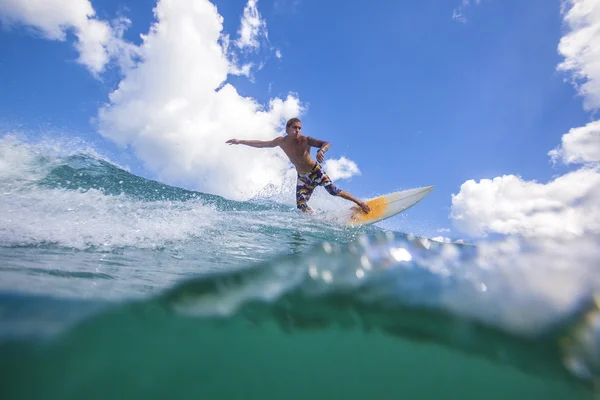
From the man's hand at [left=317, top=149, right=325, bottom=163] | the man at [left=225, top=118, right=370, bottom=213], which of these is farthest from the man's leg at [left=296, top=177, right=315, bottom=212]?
the man's hand at [left=317, top=149, right=325, bottom=163]

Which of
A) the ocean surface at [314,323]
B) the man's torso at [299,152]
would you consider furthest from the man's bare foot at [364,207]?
the ocean surface at [314,323]

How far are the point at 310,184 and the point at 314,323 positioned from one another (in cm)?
669

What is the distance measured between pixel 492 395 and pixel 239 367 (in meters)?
1.39

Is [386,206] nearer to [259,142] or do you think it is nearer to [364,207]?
[364,207]

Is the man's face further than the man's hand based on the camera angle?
Yes

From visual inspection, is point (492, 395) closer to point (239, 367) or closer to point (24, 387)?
point (239, 367)

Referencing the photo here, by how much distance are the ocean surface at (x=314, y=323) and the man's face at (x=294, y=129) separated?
516cm

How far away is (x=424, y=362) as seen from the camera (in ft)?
5.84

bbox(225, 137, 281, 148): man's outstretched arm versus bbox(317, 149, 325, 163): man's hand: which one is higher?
bbox(225, 137, 281, 148): man's outstretched arm

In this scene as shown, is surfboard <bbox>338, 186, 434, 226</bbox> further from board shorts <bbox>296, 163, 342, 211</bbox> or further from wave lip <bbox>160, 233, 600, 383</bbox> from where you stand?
wave lip <bbox>160, 233, 600, 383</bbox>

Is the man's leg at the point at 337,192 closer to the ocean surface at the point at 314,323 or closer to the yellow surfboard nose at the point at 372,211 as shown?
the yellow surfboard nose at the point at 372,211

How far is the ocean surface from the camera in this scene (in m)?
1.50

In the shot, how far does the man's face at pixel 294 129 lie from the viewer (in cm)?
754

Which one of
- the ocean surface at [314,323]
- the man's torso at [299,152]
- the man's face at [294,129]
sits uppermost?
the man's face at [294,129]
